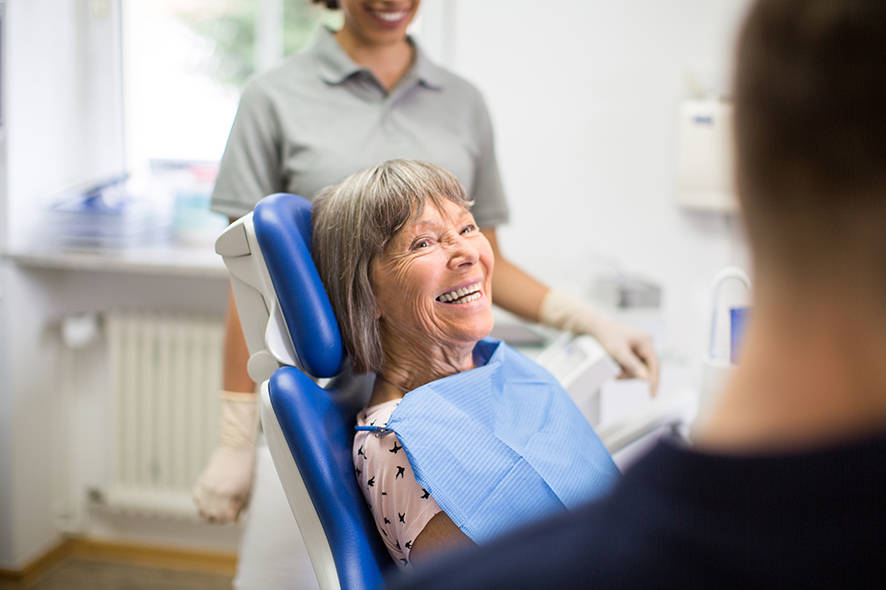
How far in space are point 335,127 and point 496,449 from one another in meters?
0.75

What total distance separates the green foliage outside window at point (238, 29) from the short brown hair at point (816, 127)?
7.89 ft

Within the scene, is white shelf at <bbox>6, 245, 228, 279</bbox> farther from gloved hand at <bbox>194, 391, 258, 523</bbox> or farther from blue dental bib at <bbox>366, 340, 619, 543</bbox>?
blue dental bib at <bbox>366, 340, 619, 543</bbox>

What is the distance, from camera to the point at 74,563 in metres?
2.63

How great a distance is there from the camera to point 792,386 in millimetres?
417

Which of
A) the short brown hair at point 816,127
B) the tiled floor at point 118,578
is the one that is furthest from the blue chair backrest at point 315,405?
the tiled floor at point 118,578

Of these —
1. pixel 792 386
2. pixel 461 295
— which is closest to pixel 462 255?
pixel 461 295

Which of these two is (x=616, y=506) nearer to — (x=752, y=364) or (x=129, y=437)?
(x=752, y=364)

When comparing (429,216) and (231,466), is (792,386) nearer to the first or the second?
(429,216)

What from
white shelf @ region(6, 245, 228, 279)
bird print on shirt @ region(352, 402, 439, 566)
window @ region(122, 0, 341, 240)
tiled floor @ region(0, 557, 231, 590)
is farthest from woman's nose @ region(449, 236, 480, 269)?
tiled floor @ region(0, 557, 231, 590)

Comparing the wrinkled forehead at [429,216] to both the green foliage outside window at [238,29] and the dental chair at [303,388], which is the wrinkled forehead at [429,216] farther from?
the green foliage outside window at [238,29]

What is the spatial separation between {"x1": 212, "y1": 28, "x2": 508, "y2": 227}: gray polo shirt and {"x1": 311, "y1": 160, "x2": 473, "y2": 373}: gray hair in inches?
12.5

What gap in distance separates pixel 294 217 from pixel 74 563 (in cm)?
207

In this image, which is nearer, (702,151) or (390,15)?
(390,15)

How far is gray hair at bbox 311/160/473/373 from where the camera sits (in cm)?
113
